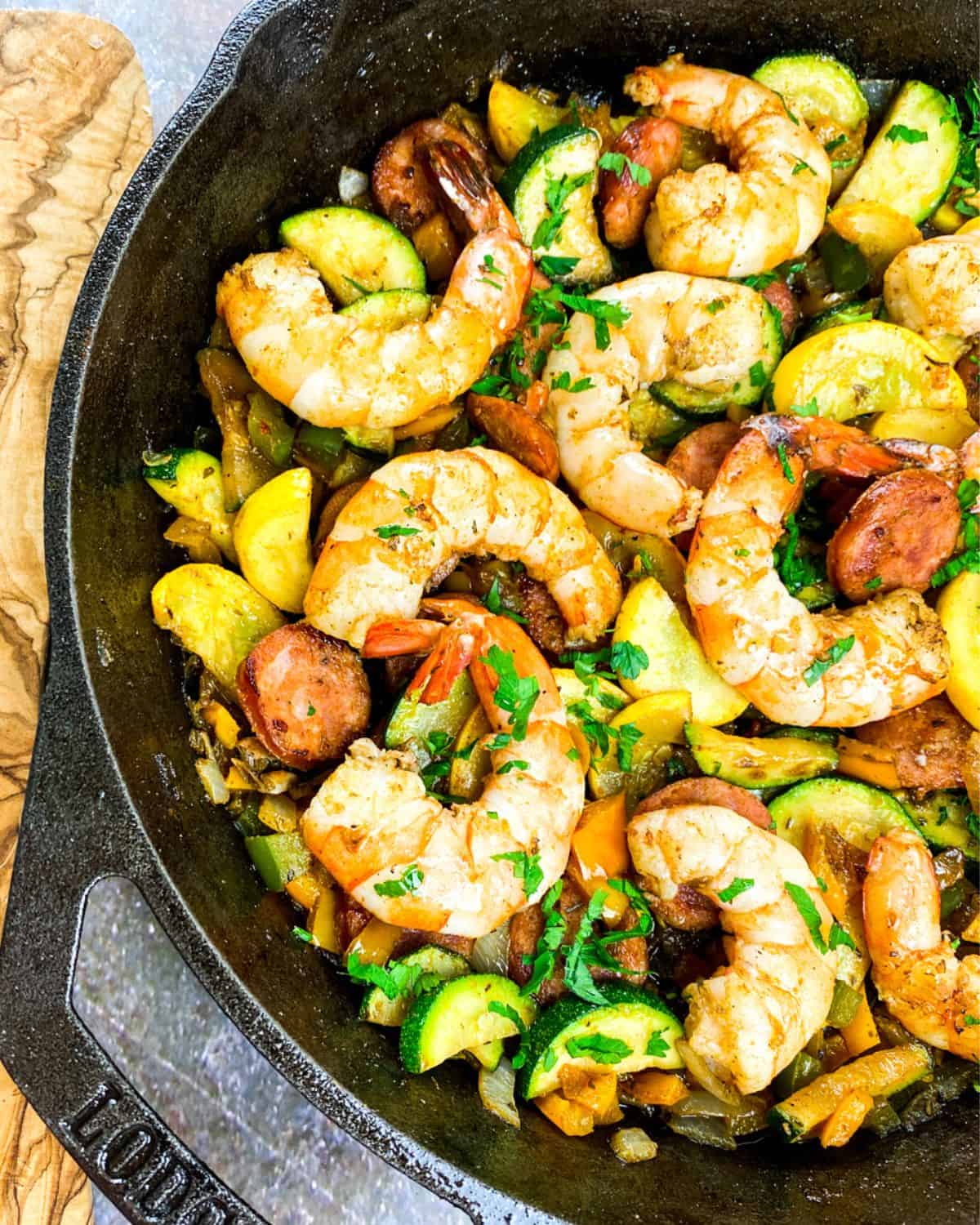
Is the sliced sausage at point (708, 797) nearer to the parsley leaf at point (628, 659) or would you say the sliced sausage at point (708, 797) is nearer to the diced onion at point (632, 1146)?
the parsley leaf at point (628, 659)

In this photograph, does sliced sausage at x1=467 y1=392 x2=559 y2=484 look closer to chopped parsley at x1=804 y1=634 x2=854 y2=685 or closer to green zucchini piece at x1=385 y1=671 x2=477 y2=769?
green zucchini piece at x1=385 y1=671 x2=477 y2=769

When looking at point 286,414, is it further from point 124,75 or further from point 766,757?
point 766,757

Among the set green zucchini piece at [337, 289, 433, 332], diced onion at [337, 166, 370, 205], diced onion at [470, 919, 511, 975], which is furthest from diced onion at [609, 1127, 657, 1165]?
diced onion at [337, 166, 370, 205]

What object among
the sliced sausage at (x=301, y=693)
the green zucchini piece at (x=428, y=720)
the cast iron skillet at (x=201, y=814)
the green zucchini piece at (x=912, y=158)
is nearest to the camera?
the cast iron skillet at (x=201, y=814)

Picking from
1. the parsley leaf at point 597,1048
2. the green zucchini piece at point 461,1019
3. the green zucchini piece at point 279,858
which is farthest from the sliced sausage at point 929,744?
the green zucchini piece at point 279,858

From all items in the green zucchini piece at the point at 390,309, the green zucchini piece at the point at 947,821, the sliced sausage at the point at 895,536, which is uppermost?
the green zucchini piece at the point at 390,309

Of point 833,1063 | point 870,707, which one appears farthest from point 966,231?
point 833,1063
